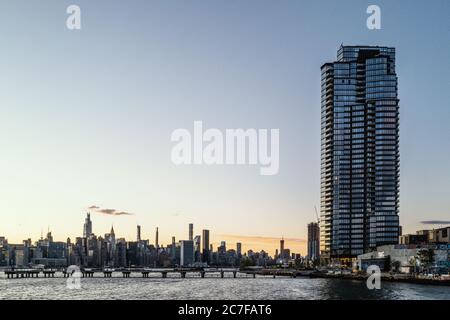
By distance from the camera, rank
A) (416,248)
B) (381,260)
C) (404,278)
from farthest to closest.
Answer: (381,260), (416,248), (404,278)

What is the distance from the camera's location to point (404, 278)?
15138cm
